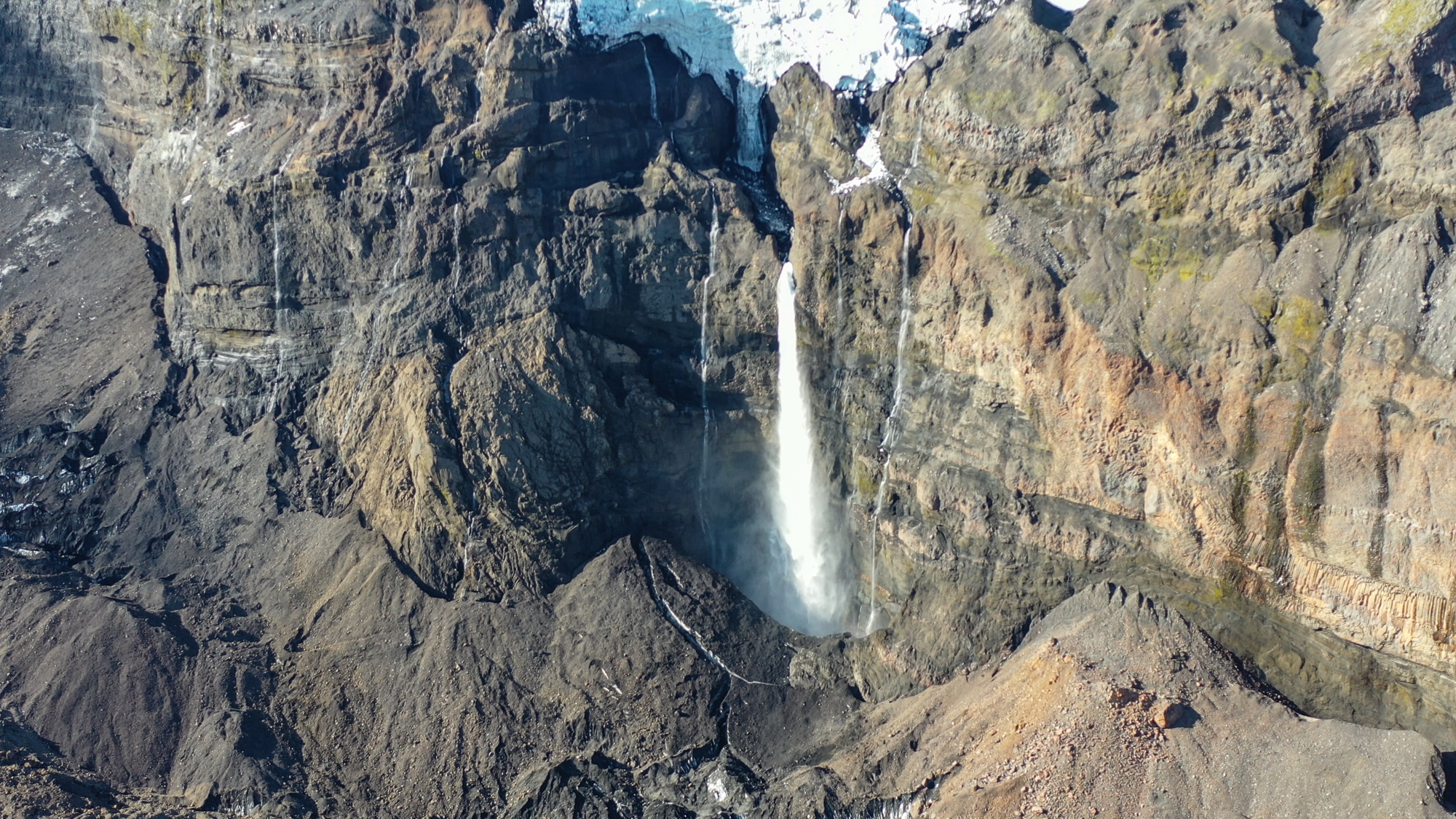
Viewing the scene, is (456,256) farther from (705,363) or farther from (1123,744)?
(1123,744)

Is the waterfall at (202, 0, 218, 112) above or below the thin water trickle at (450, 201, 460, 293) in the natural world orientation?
above

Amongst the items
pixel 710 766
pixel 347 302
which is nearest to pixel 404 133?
pixel 347 302

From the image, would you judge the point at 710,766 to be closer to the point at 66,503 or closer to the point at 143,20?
the point at 66,503

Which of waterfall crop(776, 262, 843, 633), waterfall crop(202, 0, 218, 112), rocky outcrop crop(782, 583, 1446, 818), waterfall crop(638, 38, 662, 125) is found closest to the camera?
rocky outcrop crop(782, 583, 1446, 818)

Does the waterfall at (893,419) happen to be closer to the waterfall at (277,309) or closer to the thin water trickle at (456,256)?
the thin water trickle at (456,256)

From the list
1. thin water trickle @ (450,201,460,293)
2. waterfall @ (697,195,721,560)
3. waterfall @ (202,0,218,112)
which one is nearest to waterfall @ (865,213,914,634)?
waterfall @ (697,195,721,560)

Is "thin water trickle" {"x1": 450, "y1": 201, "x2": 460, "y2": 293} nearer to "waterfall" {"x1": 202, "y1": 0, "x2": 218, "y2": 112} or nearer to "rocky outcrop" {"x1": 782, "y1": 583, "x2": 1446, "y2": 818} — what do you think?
"waterfall" {"x1": 202, "y1": 0, "x2": 218, "y2": 112}

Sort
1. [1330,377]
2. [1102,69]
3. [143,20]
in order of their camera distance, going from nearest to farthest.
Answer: [1330,377] < [1102,69] < [143,20]

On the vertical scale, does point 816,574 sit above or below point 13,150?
below
